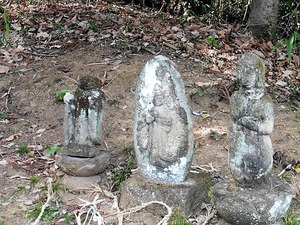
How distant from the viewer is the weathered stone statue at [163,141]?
4223 millimetres

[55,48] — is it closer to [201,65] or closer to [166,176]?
[201,65]

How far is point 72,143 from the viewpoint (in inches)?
189

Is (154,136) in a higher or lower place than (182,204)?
higher

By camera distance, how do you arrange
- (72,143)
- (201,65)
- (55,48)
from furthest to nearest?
1. (55,48)
2. (201,65)
3. (72,143)

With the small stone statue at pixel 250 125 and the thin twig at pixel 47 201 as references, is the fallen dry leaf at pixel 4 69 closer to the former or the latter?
the thin twig at pixel 47 201

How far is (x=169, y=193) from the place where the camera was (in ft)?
14.0

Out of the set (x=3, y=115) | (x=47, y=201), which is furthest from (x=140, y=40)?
(x=47, y=201)

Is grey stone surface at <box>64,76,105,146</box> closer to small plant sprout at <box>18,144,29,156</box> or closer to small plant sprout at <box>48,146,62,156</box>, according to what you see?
small plant sprout at <box>48,146,62,156</box>

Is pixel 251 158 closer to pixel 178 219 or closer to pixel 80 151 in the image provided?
pixel 178 219

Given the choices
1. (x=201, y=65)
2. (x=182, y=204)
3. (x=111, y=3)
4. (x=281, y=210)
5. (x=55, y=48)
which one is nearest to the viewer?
(x=281, y=210)

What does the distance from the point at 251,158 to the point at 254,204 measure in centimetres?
31

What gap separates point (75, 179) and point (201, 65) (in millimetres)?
2555

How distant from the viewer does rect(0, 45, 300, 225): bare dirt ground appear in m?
4.91

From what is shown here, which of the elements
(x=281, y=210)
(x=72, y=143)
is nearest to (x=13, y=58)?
(x=72, y=143)
